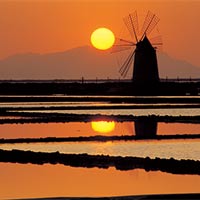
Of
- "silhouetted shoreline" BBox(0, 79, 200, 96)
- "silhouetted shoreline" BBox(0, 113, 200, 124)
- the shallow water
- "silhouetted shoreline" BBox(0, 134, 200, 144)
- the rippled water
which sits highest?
"silhouetted shoreline" BBox(0, 79, 200, 96)

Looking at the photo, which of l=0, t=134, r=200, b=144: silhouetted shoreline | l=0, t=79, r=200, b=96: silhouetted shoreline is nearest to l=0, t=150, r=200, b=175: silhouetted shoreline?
l=0, t=134, r=200, b=144: silhouetted shoreline

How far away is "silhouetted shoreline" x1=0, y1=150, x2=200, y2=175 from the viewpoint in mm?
15922

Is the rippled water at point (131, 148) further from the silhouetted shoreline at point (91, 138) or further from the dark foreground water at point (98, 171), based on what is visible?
the silhouetted shoreline at point (91, 138)

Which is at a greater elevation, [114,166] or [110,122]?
[110,122]

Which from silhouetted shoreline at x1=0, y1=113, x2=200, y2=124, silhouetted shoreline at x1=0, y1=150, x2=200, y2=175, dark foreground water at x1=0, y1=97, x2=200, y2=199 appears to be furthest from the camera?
silhouetted shoreline at x1=0, y1=113, x2=200, y2=124

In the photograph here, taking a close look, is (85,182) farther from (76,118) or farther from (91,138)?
(76,118)

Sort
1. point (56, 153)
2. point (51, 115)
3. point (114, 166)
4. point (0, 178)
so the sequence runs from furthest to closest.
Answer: point (51, 115) < point (56, 153) < point (114, 166) < point (0, 178)

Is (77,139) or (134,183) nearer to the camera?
(134,183)

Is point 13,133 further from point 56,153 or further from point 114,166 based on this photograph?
point 114,166

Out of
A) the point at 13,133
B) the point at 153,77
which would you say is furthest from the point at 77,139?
the point at 153,77

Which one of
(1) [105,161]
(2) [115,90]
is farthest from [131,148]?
(2) [115,90]

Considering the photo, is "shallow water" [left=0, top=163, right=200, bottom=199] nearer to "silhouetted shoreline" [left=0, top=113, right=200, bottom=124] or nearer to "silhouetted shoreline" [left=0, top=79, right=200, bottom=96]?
"silhouetted shoreline" [left=0, top=113, right=200, bottom=124]

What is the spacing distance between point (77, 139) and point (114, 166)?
7006mm

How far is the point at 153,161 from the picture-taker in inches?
657
